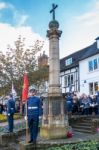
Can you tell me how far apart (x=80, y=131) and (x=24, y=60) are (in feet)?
65.2

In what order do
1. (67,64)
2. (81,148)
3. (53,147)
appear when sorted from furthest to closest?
(67,64) < (53,147) < (81,148)

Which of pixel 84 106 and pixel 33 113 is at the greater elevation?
pixel 84 106

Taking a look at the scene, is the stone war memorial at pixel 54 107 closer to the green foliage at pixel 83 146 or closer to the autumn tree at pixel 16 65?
the green foliage at pixel 83 146

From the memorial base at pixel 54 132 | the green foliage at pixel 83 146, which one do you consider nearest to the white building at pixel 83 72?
the memorial base at pixel 54 132

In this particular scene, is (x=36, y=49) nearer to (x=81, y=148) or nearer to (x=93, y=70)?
(x=93, y=70)

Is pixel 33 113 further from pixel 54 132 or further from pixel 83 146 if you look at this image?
pixel 83 146

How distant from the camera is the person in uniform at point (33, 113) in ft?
43.9

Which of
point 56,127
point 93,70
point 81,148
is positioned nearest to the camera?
point 81,148

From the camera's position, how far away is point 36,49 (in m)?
37.7

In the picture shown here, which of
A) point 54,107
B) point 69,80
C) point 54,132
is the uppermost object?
point 69,80

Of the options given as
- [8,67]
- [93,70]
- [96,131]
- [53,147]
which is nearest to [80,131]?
[96,131]

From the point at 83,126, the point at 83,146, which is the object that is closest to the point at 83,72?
the point at 83,126

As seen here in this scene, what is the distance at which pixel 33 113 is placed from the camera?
1362 centimetres

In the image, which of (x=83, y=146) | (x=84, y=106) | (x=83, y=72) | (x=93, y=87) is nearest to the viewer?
(x=83, y=146)
